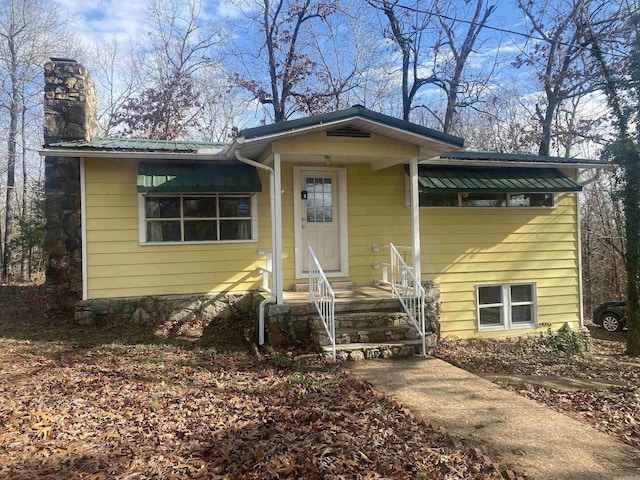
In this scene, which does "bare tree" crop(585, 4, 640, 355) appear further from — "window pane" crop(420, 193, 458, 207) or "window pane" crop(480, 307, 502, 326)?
"window pane" crop(420, 193, 458, 207)

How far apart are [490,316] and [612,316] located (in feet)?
23.8

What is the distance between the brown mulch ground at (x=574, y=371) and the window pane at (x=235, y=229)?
12.6 ft

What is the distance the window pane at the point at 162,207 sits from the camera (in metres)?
7.66

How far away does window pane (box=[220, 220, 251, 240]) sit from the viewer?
796 centimetres

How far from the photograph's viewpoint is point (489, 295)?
9.16 m

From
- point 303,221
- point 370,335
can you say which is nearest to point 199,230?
point 303,221

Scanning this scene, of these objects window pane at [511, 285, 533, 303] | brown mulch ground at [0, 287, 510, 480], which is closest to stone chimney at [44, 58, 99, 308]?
brown mulch ground at [0, 287, 510, 480]

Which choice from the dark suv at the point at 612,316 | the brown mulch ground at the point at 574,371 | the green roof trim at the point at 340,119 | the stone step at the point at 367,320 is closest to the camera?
the brown mulch ground at the point at 574,371

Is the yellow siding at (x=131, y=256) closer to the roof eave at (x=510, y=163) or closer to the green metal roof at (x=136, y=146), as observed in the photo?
the green metal roof at (x=136, y=146)

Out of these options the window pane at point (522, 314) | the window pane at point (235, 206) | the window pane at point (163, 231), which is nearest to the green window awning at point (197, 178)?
the window pane at point (235, 206)

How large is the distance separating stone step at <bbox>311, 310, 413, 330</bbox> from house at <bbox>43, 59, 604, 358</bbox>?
26 cm

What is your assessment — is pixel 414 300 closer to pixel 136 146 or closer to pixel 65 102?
pixel 136 146

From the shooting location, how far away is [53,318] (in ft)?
25.2

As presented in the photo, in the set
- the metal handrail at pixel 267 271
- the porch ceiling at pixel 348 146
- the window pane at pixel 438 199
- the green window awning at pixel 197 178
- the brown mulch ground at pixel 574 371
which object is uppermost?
the porch ceiling at pixel 348 146
